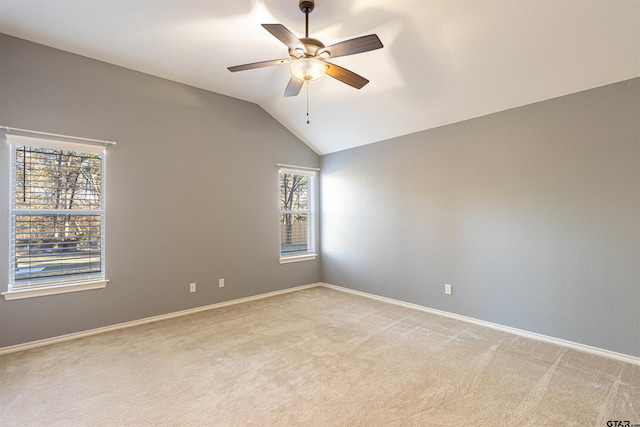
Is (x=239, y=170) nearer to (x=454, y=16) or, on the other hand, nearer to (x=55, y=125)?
(x=55, y=125)

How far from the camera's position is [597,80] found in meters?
2.78

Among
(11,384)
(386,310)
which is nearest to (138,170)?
(11,384)

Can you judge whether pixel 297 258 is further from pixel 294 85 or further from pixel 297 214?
pixel 294 85

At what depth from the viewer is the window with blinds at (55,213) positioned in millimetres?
3025

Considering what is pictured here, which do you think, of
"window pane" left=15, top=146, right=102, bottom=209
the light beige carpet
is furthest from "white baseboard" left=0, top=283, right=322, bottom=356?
"window pane" left=15, top=146, right=102, bottom=209

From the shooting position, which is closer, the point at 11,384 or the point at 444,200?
the point at 11,384

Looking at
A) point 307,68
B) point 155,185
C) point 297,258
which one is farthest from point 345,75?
point 297,258

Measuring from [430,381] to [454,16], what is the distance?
292 centimetres

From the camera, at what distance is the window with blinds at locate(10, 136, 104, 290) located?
9.93ft

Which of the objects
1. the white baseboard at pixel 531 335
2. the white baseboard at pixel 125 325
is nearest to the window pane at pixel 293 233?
the white baseboard at pixel 125 325

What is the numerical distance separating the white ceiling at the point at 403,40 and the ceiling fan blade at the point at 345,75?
0.52 metres

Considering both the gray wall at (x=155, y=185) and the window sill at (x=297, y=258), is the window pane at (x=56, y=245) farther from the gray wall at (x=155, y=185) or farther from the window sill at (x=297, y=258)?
the window sill at (x=297, y=258)

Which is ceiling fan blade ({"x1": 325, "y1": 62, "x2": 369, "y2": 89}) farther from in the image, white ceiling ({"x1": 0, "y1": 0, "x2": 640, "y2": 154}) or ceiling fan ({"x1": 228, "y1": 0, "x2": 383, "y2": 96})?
white ceiling ({"x1": 0, "y1": 0, "x2": 640, "y2": 154})

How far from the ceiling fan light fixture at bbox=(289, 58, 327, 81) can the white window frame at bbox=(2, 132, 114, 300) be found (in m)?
2.46
